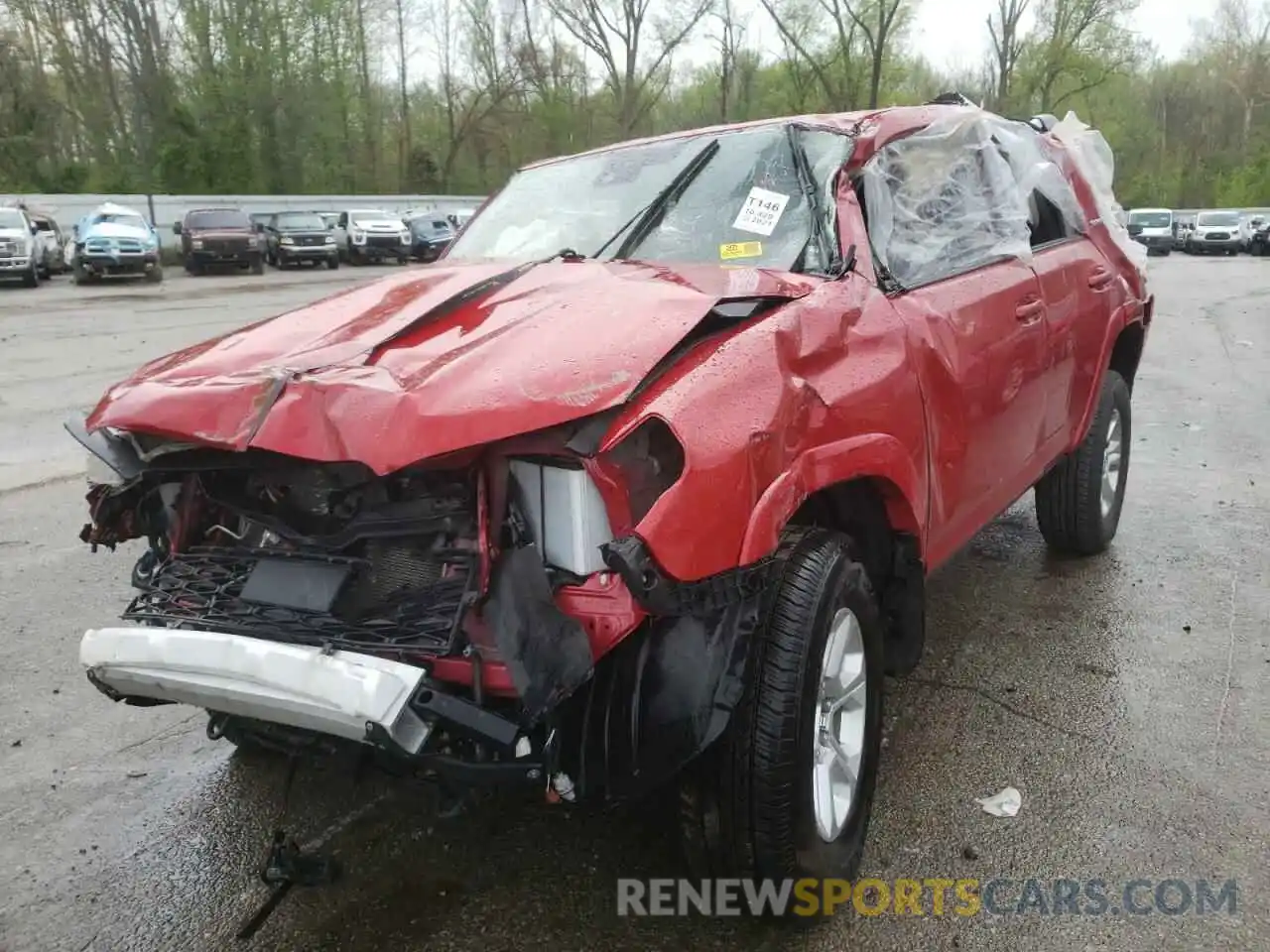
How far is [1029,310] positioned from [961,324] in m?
0.68

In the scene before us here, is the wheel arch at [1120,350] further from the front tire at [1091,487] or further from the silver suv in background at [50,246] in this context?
the silver suv in background at [50,246]

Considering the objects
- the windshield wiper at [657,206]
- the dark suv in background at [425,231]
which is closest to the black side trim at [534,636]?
the windshield wiper at [657,206]

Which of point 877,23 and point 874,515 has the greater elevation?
point 877,23

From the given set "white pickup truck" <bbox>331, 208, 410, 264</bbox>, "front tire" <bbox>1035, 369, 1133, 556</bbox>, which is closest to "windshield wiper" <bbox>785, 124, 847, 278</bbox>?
"front tire" <bbox>1035, 369, 1133, 556</bbox>

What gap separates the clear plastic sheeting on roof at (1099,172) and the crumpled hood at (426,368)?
2.81 m

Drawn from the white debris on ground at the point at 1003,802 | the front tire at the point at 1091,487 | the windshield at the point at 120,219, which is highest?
the windshield at the point at 120,219

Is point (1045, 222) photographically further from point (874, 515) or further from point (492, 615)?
point (492, 615)

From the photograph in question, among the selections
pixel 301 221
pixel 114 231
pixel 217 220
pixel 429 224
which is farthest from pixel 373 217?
pixel 114 231

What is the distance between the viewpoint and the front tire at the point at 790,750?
2.24 meters

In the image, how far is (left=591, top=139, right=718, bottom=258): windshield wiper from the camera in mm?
3314

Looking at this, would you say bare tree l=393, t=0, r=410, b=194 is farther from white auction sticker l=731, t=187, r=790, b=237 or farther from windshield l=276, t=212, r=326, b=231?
white auction sticker l=731, t=187, r=790, b=237

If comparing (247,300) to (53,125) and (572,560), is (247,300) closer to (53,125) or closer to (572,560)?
(572,560)

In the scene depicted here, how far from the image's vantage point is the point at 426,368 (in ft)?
7.29

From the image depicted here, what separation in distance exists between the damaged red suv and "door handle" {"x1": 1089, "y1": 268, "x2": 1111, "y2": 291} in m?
1.70
